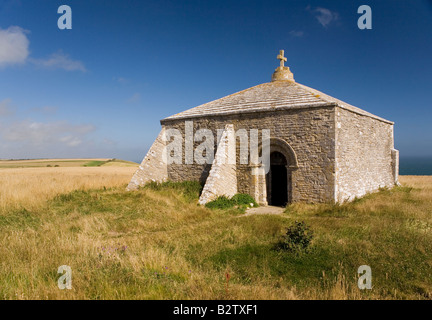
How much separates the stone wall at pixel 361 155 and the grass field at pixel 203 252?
1532 millimetres

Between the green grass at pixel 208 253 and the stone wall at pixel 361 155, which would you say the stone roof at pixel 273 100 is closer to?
the stone wall at pixel 361 155

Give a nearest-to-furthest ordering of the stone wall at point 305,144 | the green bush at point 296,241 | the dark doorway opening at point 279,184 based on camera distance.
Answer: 1. the green bush at point 296,241
2. the stone wall at point 305,144
3. the dark doorway opening at point 279,184

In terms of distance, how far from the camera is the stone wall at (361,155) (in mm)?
10204

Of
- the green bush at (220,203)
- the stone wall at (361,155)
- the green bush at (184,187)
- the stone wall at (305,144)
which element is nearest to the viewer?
the stone wall at (305,144)

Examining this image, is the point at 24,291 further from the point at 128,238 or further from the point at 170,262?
the point at 128,238

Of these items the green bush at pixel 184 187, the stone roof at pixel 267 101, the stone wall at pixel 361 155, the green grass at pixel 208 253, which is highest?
the stone roof at pixel 267 101

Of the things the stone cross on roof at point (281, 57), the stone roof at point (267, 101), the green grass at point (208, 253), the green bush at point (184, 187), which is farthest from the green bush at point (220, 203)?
the stone cross on roof at point (281, 57)

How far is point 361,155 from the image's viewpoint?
12070 mm

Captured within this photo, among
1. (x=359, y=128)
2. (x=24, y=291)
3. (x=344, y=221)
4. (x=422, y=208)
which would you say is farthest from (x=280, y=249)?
(x=359, y=128)

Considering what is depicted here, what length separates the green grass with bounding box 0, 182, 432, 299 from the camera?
137 inches

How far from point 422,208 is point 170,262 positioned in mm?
9466

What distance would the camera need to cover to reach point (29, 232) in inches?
242

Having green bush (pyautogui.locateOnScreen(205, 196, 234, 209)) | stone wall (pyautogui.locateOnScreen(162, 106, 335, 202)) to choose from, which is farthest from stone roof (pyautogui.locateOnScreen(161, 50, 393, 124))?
green bush (pyautogui.locateOnScreen(205, 196, 234, 209))

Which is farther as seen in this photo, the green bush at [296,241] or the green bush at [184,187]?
the green bush at [184,187]
